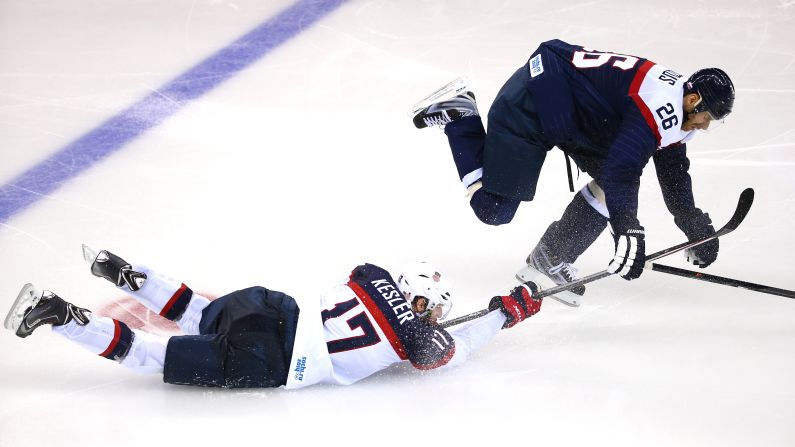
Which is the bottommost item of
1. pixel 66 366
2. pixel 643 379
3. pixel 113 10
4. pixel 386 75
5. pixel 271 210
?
pixel 643 379

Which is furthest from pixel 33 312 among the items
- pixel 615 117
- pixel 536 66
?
pixel 615 117

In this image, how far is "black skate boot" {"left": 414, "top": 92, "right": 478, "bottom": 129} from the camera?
3664 millimetres

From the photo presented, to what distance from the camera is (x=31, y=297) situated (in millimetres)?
2895

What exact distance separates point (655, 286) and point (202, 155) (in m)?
2.06

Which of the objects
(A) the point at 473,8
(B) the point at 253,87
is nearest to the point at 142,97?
(B) the point at 253,87

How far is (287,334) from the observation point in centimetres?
300

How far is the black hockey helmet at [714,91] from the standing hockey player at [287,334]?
101 cm

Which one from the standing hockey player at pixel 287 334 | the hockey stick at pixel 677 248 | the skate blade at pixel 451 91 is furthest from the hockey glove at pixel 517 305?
the skate blade at pixel 451 91

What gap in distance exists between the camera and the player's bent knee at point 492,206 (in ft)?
11.8

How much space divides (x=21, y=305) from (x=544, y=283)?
1.88 meters

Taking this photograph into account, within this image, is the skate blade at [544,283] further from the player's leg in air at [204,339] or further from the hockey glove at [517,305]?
the player's leg in air at [204,339]

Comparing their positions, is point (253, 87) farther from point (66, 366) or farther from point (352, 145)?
point (66, 366)

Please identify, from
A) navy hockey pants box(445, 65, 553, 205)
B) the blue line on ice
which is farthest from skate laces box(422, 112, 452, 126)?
the blue line on ice

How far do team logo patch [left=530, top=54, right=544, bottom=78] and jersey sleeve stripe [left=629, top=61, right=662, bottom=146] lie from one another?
13.4 inches
